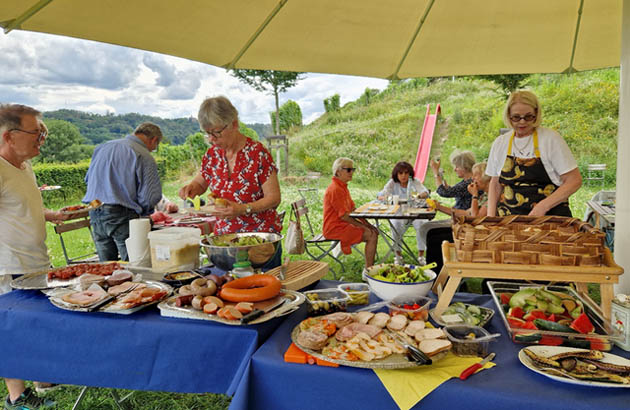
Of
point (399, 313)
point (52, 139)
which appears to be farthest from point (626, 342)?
point (52, 139)

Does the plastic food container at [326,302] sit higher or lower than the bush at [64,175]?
lower

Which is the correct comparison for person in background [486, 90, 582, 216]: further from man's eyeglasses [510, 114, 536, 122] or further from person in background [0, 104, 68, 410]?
person in background [0, 104, 68, 410]

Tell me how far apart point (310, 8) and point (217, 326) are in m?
1.99

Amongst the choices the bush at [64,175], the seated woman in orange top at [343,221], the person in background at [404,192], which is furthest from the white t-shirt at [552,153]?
the bush at [64,175]

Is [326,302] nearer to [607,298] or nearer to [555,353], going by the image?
[555,353]

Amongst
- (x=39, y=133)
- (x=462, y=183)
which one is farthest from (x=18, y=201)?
(x=462, y=183)

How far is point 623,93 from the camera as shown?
77.8 inches

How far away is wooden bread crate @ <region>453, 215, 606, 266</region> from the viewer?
1393mm

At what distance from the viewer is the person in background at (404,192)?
18.4ft

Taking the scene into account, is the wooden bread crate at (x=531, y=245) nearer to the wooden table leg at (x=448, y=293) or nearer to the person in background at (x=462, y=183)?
the wooden table leg at (x=448, y=293)

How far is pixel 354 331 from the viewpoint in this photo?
4.26 ft

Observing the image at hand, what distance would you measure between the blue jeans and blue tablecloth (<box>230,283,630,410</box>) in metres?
2.89

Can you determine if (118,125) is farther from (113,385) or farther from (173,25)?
(113,385)

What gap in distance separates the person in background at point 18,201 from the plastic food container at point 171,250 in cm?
74
